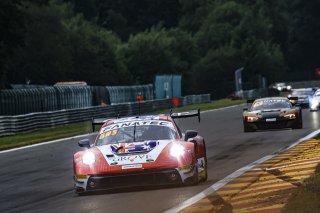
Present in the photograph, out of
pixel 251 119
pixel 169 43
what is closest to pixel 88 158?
pixel 251 119

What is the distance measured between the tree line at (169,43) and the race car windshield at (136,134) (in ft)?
135

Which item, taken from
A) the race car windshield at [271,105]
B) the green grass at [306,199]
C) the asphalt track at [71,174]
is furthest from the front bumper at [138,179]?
the race car windshield at [271,105]

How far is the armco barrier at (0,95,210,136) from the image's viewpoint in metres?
40.4

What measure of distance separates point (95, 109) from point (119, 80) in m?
55.9

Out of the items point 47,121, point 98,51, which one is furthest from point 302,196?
point 98,51

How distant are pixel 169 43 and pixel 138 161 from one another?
104984 millimetres

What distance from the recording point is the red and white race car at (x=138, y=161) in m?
13.9

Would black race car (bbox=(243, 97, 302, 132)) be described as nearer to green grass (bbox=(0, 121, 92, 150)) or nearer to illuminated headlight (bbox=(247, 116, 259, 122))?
illuminated headlight (bbox=(247, 116, 259, 122))

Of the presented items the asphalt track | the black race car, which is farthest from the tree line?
the asphalt track

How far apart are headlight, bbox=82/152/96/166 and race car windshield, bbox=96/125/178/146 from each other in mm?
607

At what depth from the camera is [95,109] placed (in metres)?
52.9

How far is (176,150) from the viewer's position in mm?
14242

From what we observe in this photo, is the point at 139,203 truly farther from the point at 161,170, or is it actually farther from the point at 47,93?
the point at 47,93

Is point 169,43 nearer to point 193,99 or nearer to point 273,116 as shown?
point 193,99
